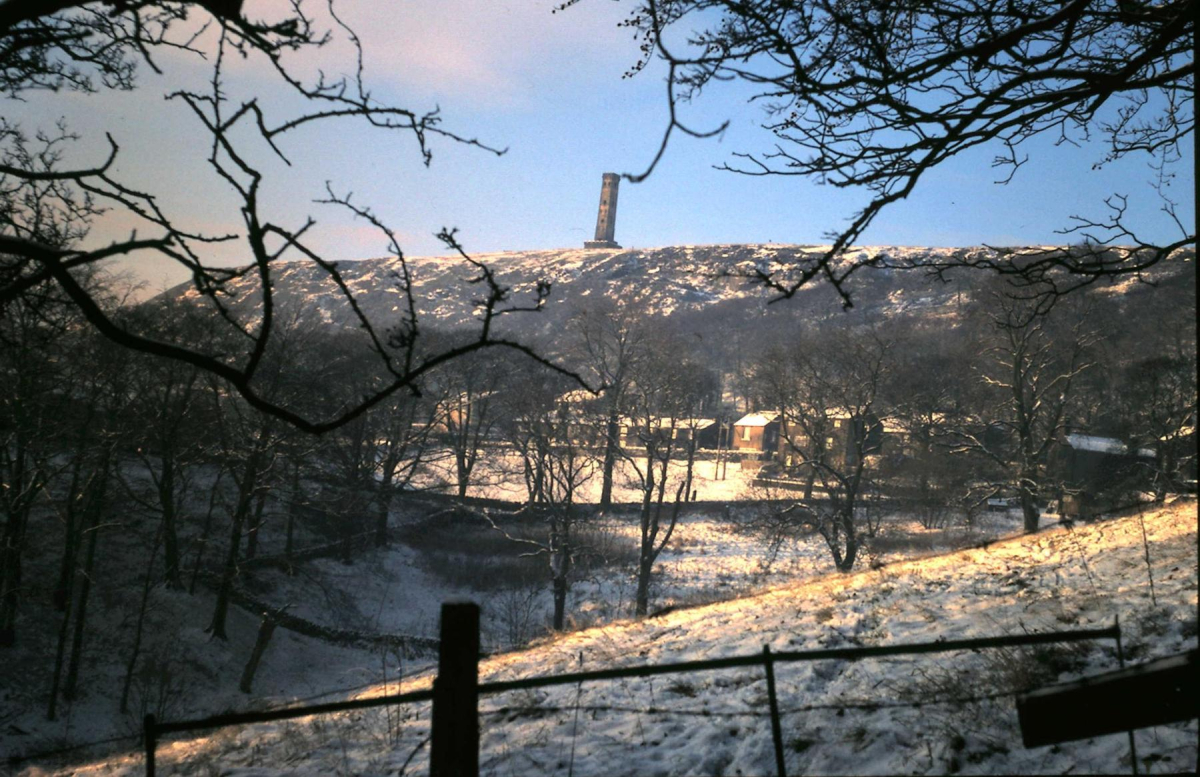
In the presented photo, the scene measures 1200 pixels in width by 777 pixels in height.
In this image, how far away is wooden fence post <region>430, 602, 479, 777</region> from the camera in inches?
120

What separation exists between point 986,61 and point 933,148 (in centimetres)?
73

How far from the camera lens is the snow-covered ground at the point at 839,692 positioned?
5.13 m

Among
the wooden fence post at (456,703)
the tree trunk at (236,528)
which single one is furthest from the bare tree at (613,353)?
the wooden fence post at (456,703)

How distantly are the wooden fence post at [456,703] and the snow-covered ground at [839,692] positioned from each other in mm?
813

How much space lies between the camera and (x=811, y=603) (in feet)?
35.9

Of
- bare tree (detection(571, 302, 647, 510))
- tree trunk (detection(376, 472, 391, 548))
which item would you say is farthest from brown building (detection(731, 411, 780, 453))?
tree trunk (detection(376, 472, 391, 548))

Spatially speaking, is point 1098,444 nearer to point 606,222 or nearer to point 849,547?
point 849,547

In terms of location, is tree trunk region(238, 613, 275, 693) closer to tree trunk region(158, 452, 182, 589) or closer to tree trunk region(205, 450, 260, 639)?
tree trunk region(205, 450, 260, 639)

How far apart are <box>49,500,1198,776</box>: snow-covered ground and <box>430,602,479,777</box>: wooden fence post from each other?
0.81 meters

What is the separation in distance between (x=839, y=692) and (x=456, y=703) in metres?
4.87

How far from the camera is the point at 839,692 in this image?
6883 millimetres

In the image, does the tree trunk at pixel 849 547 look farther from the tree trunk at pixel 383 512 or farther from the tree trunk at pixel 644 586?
the tree trunk at pixel 383 512

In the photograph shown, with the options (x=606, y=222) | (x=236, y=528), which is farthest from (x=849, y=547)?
(x=606, y=222)

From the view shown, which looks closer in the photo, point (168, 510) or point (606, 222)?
point (168, 510)
